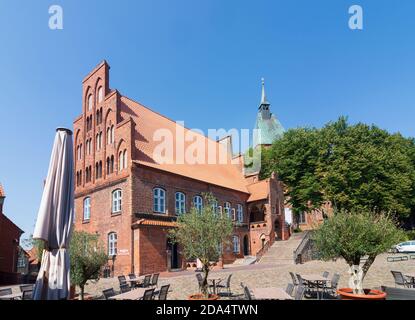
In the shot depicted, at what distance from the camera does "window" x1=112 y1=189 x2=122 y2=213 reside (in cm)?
2361

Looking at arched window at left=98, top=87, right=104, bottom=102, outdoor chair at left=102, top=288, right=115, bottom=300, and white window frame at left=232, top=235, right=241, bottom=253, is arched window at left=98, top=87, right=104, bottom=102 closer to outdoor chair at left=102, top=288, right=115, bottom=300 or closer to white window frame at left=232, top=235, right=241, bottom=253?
white window frame at left=232, top=235, right=241, bottom=253

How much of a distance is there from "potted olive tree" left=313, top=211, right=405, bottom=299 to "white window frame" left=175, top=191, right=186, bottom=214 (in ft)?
55.6

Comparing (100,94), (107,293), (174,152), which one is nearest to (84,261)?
(107,293)

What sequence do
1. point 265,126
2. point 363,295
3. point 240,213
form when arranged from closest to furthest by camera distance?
1. point 363,295
2. point 240,213
3. point 265,126

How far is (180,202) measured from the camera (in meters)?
26.3

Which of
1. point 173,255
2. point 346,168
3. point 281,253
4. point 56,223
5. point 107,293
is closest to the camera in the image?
point 56,223

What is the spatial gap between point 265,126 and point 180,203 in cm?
4679

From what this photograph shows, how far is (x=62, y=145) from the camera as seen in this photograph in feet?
24.8

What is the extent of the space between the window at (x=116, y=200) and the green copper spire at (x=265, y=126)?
43.0 meters

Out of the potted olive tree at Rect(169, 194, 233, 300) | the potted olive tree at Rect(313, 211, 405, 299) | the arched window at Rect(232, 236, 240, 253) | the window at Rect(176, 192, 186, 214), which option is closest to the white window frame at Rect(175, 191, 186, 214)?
the window at Rect(176, 192, 186, 214)

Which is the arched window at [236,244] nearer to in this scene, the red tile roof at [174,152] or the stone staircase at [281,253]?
the stone staircase at [281,253]

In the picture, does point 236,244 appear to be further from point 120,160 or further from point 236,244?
point 120,160

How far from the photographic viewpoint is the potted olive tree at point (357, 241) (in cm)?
915
